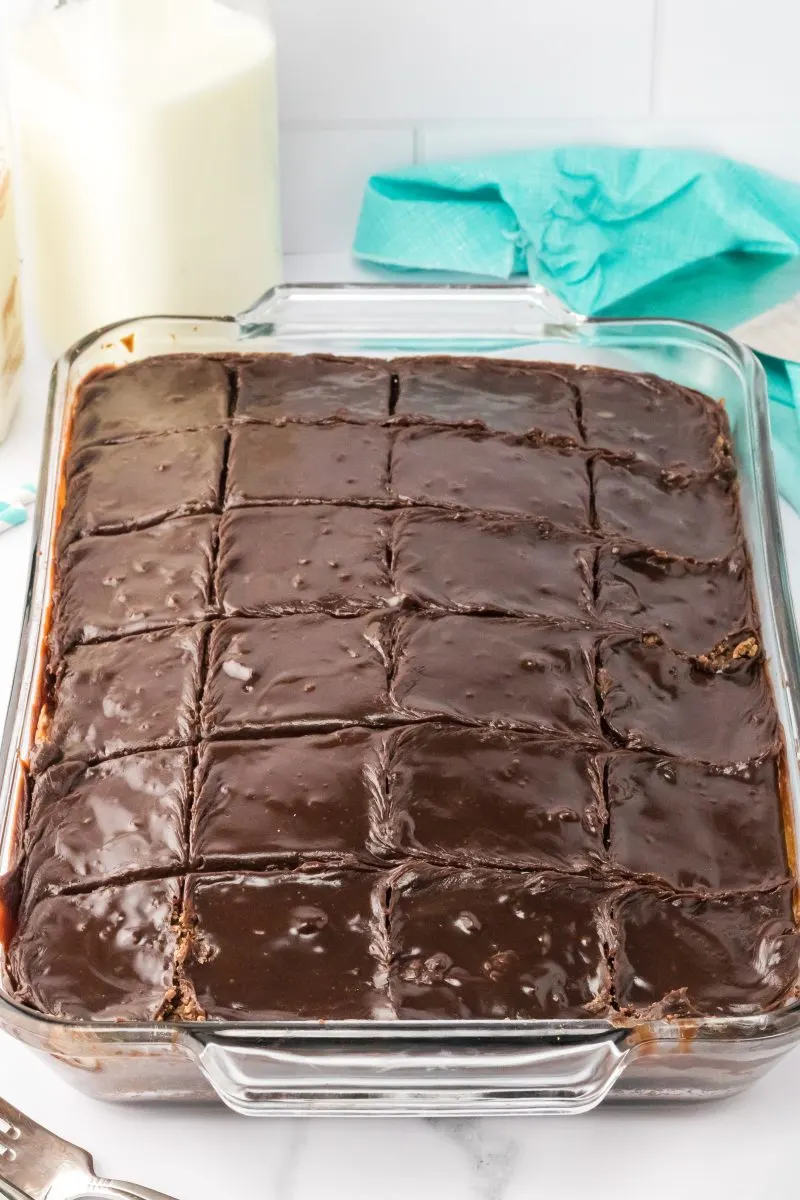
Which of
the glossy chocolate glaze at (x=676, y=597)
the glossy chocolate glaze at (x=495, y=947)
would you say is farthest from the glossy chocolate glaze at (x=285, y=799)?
the glossy chocolate glaze at (x=676, y=597)

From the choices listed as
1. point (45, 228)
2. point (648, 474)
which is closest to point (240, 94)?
point (45, 228)

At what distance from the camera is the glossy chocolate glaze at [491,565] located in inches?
83.1

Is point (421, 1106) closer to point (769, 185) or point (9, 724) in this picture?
point (9, 724)

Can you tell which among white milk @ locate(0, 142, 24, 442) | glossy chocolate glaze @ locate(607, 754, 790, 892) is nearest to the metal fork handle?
glossy chocolate glaze @ locate(607, 754, 790, 892)

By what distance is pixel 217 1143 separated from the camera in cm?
177

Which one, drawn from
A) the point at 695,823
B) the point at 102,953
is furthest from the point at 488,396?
the point at 102,953

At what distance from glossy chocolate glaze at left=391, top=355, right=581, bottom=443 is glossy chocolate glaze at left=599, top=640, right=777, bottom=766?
19.2 inches

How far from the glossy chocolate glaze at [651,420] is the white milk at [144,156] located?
2.40 feet

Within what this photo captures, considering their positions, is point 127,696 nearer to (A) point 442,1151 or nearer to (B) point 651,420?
(A) point 442,1151

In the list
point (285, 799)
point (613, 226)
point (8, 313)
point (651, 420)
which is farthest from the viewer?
point (613, 226)

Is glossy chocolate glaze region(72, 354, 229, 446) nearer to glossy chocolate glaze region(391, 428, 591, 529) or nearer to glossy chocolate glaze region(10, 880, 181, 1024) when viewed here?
glossy chocolate glaze region(391, 428, 591, 529)

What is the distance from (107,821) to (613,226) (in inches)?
70.0

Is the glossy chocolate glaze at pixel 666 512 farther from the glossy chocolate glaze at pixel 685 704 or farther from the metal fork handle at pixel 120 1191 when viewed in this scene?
the metal fork handle at pixel 120 1191

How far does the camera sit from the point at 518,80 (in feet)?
10.0
